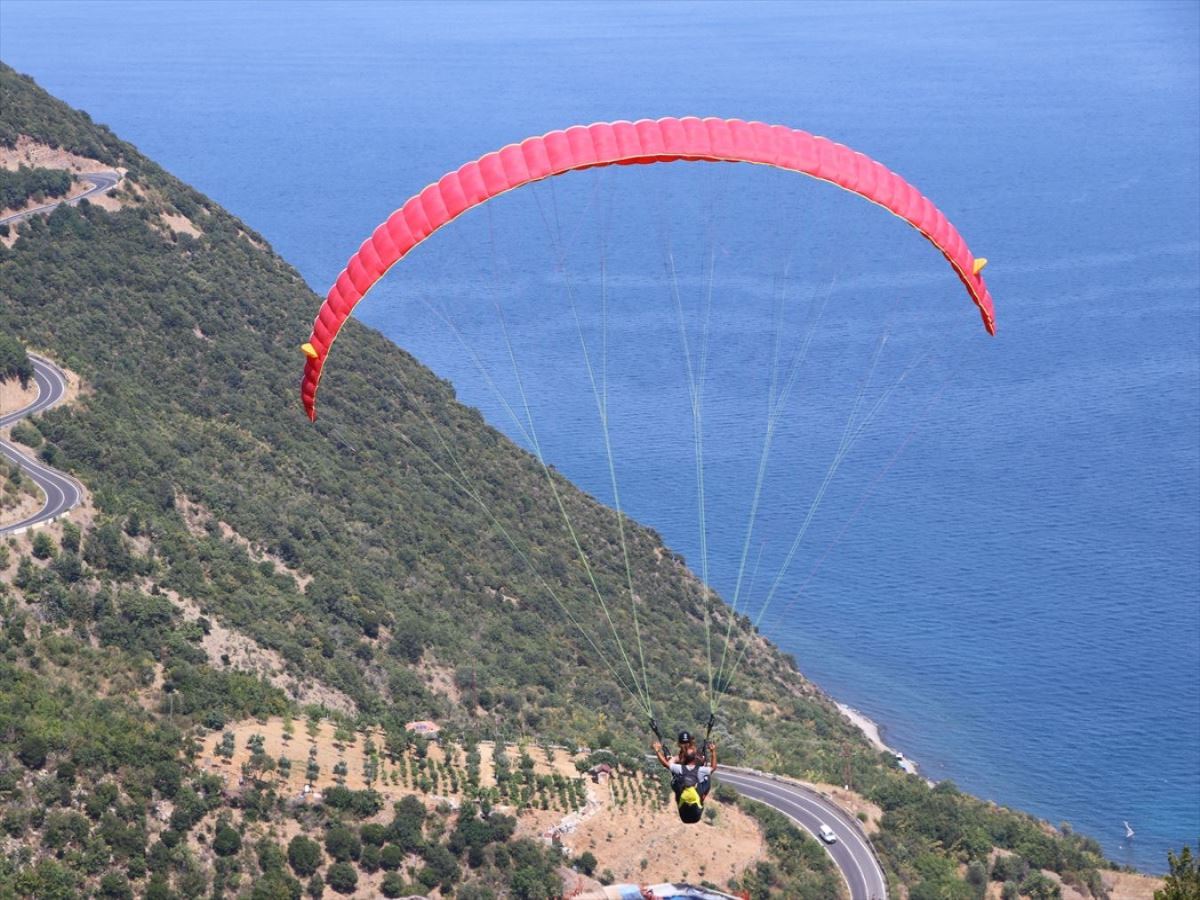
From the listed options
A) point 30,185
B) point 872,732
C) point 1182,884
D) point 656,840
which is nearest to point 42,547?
point 656,840

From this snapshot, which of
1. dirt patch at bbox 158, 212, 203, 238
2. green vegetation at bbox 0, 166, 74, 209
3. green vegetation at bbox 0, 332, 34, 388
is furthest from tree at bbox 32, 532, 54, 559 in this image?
dirt patch at bbox 158, 212, 203, 238

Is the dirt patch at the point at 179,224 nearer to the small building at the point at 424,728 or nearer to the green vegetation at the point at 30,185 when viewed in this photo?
the green vegetation at the point at 30,185

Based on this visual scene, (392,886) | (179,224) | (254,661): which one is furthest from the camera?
(179,224)

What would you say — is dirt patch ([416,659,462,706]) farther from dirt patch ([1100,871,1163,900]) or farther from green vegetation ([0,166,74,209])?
green vegetation ([0,166,74,209])

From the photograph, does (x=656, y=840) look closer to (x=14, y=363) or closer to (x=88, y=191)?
(x=14, y=363)

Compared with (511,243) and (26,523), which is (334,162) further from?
(26,523)

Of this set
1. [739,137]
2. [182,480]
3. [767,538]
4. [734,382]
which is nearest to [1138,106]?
[734,382]
